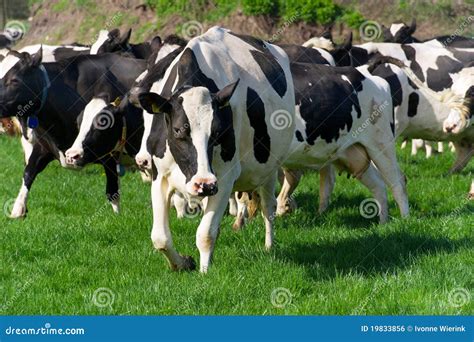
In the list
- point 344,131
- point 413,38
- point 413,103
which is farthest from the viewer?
point 413,38

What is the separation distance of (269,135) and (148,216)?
2075 millimetres

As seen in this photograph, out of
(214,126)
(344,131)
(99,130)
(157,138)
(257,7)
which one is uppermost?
(214,126)

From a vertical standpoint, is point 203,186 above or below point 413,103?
above

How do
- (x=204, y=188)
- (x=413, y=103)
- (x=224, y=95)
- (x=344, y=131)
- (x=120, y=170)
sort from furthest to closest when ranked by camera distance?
(x=413, y=103)
(x=120, y=170)
(x=344, y=131)
(x=224, y=95)
(x=204, y=188)

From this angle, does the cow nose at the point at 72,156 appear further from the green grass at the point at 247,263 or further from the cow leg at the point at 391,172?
the cow leg at the point at 391,172

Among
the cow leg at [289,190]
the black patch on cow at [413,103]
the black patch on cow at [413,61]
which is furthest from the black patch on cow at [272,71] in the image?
the black patch on cow at [413,61]

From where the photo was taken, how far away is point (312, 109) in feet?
29.1

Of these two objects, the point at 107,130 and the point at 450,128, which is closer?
the point at 107,130

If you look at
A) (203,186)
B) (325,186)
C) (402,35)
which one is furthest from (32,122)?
(402,35)

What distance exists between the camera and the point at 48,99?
9891 mm

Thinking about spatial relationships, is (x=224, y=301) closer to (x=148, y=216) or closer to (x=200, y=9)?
(x=148, y=216)

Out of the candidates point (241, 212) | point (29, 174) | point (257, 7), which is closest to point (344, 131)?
point (241, 212)

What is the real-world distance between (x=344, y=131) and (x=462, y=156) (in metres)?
3.77

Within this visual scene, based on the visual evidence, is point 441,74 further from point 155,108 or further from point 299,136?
point 155,108
